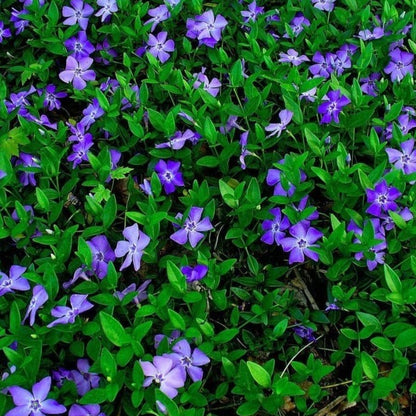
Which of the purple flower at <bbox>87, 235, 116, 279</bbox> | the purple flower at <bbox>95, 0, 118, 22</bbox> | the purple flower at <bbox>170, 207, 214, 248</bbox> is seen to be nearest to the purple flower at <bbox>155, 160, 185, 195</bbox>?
the purple flower at <bbox>170, 207, 214, 248</bbox>

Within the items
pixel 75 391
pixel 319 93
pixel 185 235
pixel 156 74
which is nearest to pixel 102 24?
pixel 156 74

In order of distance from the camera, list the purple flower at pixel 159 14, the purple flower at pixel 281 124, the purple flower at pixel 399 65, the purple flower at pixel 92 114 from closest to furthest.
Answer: the purple flower at pixel 281 124, the purple flower at pixel 92 114, the purple flower at pixel 399 65, the purple flower at pixel 159 14

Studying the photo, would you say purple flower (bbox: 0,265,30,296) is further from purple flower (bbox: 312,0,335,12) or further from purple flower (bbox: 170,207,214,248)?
purple flower (bbox: 312,0,335,12)

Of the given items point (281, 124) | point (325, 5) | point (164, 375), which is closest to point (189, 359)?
point (164, 375)

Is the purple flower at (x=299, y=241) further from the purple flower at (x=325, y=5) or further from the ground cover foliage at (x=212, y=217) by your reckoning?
the purple flower at (x=325, y=5)

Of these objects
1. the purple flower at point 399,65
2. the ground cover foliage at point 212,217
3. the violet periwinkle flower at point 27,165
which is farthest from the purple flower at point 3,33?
the purple flower at point 399,65

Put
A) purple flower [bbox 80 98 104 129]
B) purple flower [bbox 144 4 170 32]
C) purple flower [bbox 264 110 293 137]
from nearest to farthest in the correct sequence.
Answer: purple flower [bbox 264 110 293 137] → purple flower [bbox 80 98 104 129] → purple flower [bbox 144 4 170 32]

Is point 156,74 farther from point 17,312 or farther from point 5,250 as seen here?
point 17,312
